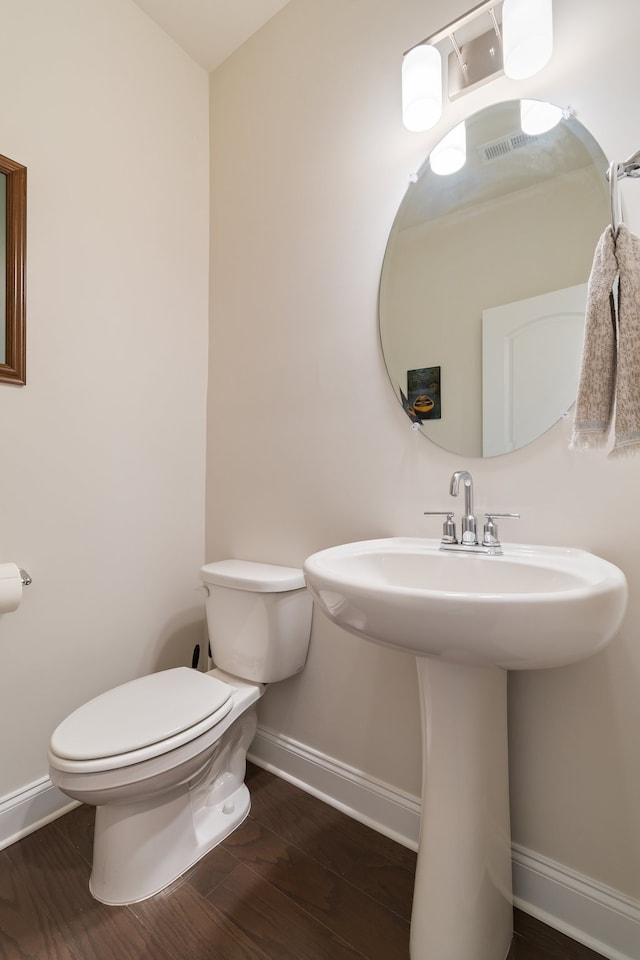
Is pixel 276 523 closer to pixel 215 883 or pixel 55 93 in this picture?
pixel 215 883

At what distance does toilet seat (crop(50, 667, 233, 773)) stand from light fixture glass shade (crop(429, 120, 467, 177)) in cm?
152

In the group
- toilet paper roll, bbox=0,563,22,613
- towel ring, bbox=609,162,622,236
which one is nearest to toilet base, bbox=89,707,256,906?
toilet paper roll, bbox=0,563,22,613

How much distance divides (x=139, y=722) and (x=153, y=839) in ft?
0.96

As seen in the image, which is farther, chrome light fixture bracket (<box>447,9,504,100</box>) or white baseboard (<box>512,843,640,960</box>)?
chrome light fixture bracket (<box>447,9,504,100</box>)

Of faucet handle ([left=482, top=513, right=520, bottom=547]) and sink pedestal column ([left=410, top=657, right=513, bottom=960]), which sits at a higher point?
faucet handle ([left=482, top=513, right=520, bottom=547])

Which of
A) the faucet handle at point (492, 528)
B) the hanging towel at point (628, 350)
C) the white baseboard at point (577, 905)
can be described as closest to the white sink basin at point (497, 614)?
the faucet handle at point (492, 528)

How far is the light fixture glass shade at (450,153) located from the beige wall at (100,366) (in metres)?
0.99

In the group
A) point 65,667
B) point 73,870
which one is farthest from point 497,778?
point 65,667

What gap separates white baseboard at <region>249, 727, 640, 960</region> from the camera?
92cm

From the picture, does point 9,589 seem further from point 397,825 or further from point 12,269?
point 397,825

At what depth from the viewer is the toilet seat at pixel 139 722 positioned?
0.95 m

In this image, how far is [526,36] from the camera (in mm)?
1008

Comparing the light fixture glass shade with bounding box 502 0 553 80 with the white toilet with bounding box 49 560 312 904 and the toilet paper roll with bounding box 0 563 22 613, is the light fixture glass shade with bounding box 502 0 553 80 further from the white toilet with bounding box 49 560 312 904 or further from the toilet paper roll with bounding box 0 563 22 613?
the toilet paper roll with bounding box 0 563 22 613

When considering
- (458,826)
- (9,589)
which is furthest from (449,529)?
(9,589)
